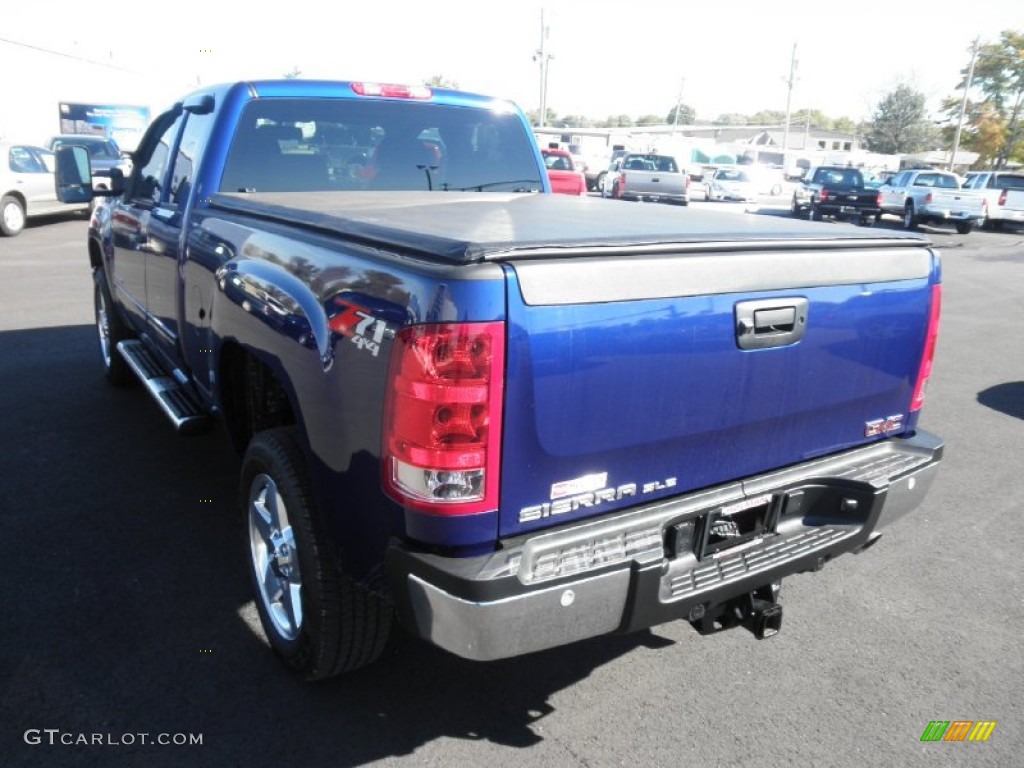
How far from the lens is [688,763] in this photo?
2.51 meters

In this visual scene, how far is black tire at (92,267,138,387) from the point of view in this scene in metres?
5.78

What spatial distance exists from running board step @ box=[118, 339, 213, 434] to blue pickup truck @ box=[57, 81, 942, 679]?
294 mm

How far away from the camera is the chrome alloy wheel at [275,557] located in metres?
2.76

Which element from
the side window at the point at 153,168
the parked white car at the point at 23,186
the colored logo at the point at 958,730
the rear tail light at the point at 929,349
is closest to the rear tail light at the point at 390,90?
the side window at the point at 153,168

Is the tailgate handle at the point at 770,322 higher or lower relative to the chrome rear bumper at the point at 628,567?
higher

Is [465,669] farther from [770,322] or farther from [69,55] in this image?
[69,55]

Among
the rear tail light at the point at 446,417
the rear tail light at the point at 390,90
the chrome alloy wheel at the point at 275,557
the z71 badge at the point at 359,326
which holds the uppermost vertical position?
the rear tail light at the point at 390,90

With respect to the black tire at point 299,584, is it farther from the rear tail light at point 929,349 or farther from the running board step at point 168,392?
the rear tail light at point 929,349

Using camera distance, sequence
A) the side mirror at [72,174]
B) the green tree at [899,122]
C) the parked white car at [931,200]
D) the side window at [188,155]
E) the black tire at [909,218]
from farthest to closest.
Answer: the green tree at [899,122] < the black tire at [909,218] < the parked white car at [931,200] < the side mirror at [72,174] < the side window at [188,155]

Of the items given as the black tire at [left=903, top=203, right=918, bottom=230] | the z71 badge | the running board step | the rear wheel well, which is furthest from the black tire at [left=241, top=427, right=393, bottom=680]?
the black tire at [left=903, top=203, right=918, bottom=230]

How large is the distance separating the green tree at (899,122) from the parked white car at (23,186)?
76641mm

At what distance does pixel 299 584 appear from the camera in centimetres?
271
